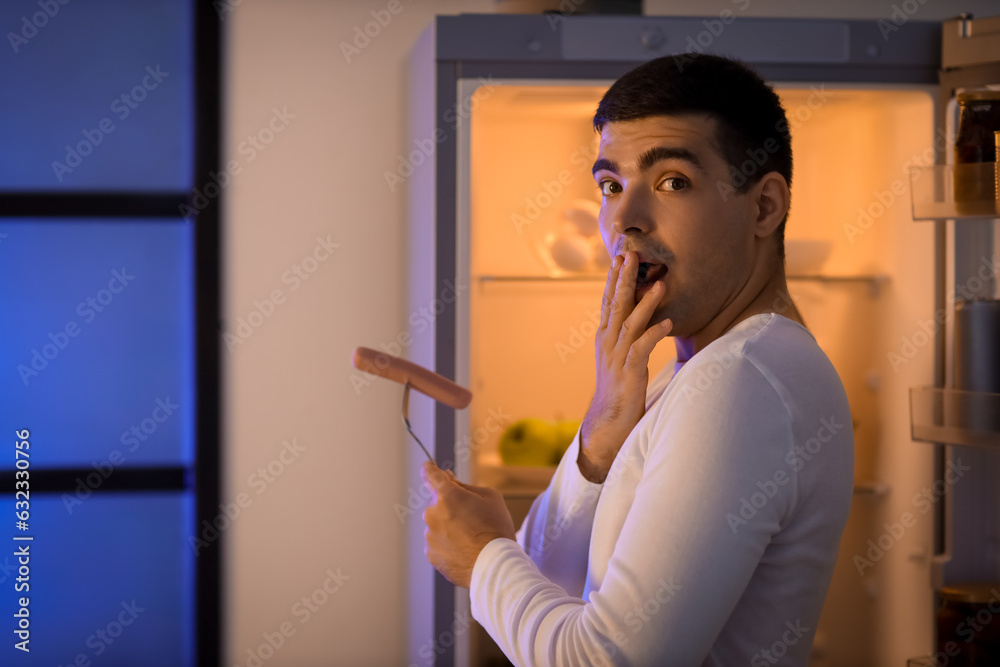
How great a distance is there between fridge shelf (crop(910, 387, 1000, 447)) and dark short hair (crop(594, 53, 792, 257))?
677 millimetres

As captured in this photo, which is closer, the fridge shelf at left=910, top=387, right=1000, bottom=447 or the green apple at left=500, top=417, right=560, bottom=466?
the fridge shelf at left=910, top=387, right=1000, bottom=447

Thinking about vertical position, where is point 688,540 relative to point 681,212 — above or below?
below

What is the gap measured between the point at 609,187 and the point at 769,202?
17cm

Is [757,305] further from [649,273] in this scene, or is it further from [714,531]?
[714,531]

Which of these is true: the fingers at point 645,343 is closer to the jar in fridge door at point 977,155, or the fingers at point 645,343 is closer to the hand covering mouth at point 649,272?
the hand covering mouth at point 649,272

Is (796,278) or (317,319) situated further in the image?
(317,319)

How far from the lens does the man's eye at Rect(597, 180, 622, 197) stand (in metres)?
0.86

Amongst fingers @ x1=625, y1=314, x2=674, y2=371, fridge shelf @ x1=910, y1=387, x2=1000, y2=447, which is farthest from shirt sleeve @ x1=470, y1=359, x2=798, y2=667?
fridge shelf @ x1=910, y1=387, x2=1000, y2=447

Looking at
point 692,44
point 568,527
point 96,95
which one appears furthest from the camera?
point 96,95

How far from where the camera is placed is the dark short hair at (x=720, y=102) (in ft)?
2.60

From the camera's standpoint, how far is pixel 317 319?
1.88 metres

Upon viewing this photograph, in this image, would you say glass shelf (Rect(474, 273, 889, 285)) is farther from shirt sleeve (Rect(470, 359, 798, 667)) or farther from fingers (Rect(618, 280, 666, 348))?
shirt sleeve (Rect(470, 359, 798, 667))

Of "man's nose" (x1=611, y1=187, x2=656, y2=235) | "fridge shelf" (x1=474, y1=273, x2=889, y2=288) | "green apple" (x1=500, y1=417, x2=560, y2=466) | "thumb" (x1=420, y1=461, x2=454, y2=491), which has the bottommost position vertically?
"green apple" (x1=500, y1=417, x2=560, y2=466)

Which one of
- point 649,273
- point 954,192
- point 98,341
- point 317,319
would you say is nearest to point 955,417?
point 954,192
